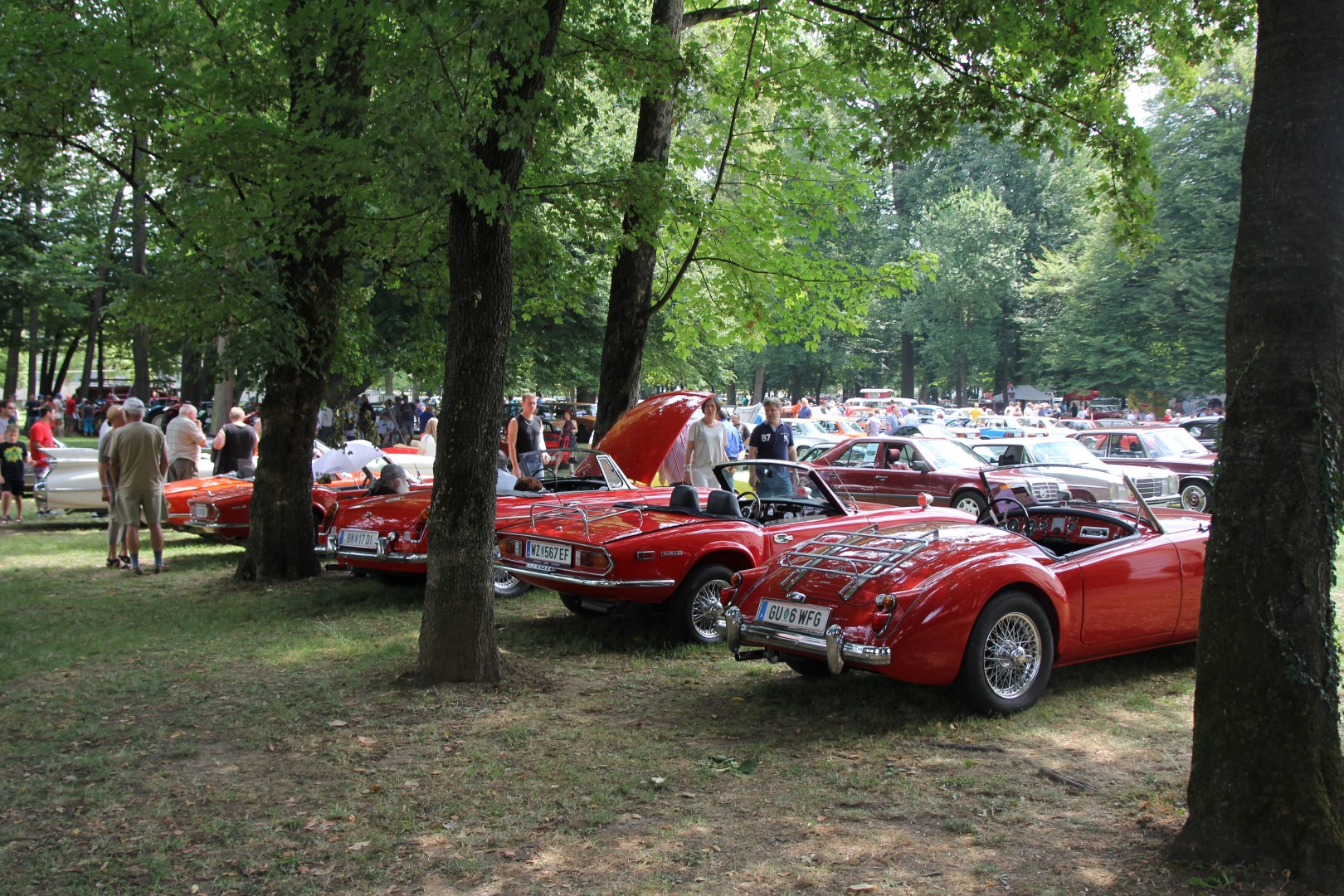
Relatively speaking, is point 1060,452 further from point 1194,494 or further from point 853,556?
point 853,556

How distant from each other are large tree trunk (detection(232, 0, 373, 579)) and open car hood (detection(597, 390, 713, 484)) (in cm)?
321

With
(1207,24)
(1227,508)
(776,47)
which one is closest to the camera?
(1227,508)

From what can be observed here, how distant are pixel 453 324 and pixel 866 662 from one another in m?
3.36

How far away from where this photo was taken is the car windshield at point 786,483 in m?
8.85

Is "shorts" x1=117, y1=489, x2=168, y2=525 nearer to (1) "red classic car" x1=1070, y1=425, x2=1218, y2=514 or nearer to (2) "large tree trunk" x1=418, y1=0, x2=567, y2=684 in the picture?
(2) "large tree trunk" x1=418, y1=0, x2=567, y2=684

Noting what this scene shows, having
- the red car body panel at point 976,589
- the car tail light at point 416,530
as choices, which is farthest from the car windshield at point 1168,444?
the car tail light at point 416,530

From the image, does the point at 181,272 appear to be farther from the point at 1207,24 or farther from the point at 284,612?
the point at 1207,24

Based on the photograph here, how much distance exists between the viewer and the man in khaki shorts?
1149 centimetres

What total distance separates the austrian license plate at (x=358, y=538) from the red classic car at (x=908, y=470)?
925 cm

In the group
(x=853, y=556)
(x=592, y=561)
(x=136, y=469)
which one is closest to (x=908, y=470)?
(x=592, y=561)

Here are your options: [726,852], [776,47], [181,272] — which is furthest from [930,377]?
[726,852]

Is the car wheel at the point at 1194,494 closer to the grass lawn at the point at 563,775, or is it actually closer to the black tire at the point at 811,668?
the grass lawn at the point at 563,775

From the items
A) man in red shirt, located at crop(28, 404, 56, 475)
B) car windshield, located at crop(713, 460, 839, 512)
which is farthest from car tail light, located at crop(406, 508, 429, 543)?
man in red shirt, located at crop(28, 404, 56, 475)

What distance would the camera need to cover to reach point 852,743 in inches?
224
